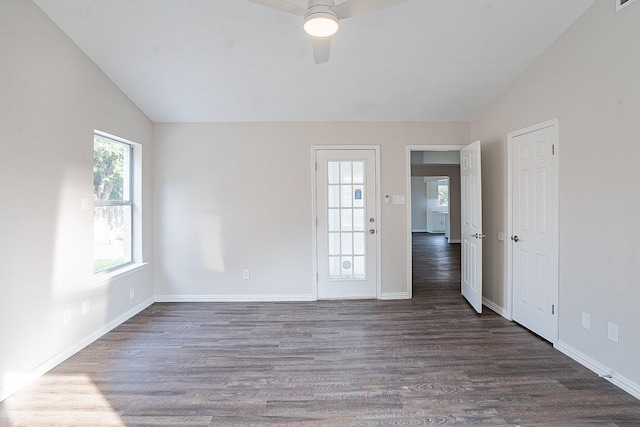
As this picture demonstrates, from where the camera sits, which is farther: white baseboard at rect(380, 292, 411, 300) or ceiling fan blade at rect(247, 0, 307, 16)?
white baseboard at rect(380, 292, 411, 300)

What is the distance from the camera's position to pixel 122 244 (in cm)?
421

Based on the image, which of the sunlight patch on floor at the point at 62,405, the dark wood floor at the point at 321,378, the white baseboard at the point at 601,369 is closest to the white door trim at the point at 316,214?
the dark wood floor at the point at 321,378

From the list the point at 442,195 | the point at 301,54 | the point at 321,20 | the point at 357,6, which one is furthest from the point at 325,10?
the point at 442,195

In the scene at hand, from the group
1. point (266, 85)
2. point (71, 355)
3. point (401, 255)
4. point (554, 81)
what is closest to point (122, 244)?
point (71, 355)

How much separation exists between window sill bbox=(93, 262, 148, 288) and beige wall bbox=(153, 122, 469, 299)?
38cm

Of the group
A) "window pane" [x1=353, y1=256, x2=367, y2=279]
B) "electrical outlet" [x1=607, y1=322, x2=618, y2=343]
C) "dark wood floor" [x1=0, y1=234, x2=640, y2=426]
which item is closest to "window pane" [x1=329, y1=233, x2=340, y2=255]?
"window pane" [x1=353, y1=256, x2=367, y2=279]

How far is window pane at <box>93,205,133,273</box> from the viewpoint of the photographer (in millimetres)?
3674

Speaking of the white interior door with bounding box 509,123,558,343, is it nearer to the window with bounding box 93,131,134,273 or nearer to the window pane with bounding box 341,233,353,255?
the window pane with bounding box 341,233,353,255

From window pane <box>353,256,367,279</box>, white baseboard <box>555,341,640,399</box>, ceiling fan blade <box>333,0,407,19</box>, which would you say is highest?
ceiling fan blade <box>333,0,407,19</box>

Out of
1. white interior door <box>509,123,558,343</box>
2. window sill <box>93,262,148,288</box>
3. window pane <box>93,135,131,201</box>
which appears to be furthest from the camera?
window pane <box>93,135,131,201</box>

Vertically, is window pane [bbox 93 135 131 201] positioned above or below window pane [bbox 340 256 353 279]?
above

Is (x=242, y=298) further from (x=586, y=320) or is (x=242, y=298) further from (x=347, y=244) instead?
(x=586, y=320)

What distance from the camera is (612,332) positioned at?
8.40 feet

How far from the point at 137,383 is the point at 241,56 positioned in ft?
9.67
